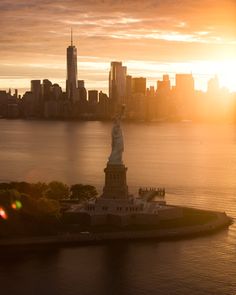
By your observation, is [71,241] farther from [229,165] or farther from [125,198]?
[229,165]

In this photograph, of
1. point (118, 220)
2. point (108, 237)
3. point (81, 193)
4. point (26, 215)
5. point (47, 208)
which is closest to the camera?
point (108, 237)

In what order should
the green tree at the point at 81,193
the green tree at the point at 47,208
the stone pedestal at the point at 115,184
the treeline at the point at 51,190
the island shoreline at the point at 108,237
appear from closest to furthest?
the island shoreline at the point at 108,237
the green tree at the point at 47,208
the stone pedestal at the point at 115,184
the treeline at the point at 51,190
the green tree at the point at 81,193

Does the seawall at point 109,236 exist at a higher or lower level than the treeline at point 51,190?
lower

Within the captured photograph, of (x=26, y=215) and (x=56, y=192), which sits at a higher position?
(x=56, y=192)

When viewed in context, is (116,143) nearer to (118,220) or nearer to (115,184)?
(115,184)

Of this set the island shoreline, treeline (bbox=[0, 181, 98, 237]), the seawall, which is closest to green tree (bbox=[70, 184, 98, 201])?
treeline (bbox=[0, 181, 98, 237])

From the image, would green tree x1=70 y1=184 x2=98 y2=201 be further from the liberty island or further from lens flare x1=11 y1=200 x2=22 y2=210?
lens flare x1=11 y1=200 x2=22 y2=210

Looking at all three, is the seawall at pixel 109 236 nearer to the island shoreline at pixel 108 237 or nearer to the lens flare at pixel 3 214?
the island shoreline at pixel 108 237

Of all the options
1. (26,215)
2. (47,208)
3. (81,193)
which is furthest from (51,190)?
(26,215)

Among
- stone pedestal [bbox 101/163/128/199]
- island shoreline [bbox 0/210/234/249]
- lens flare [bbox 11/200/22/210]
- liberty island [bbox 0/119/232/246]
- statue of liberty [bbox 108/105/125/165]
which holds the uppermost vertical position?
statue of liberty [bbox 108/105/125/165]

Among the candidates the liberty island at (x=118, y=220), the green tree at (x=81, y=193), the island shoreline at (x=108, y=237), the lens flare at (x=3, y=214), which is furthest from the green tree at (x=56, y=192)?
the island shoreline at (x=108, y=237)
